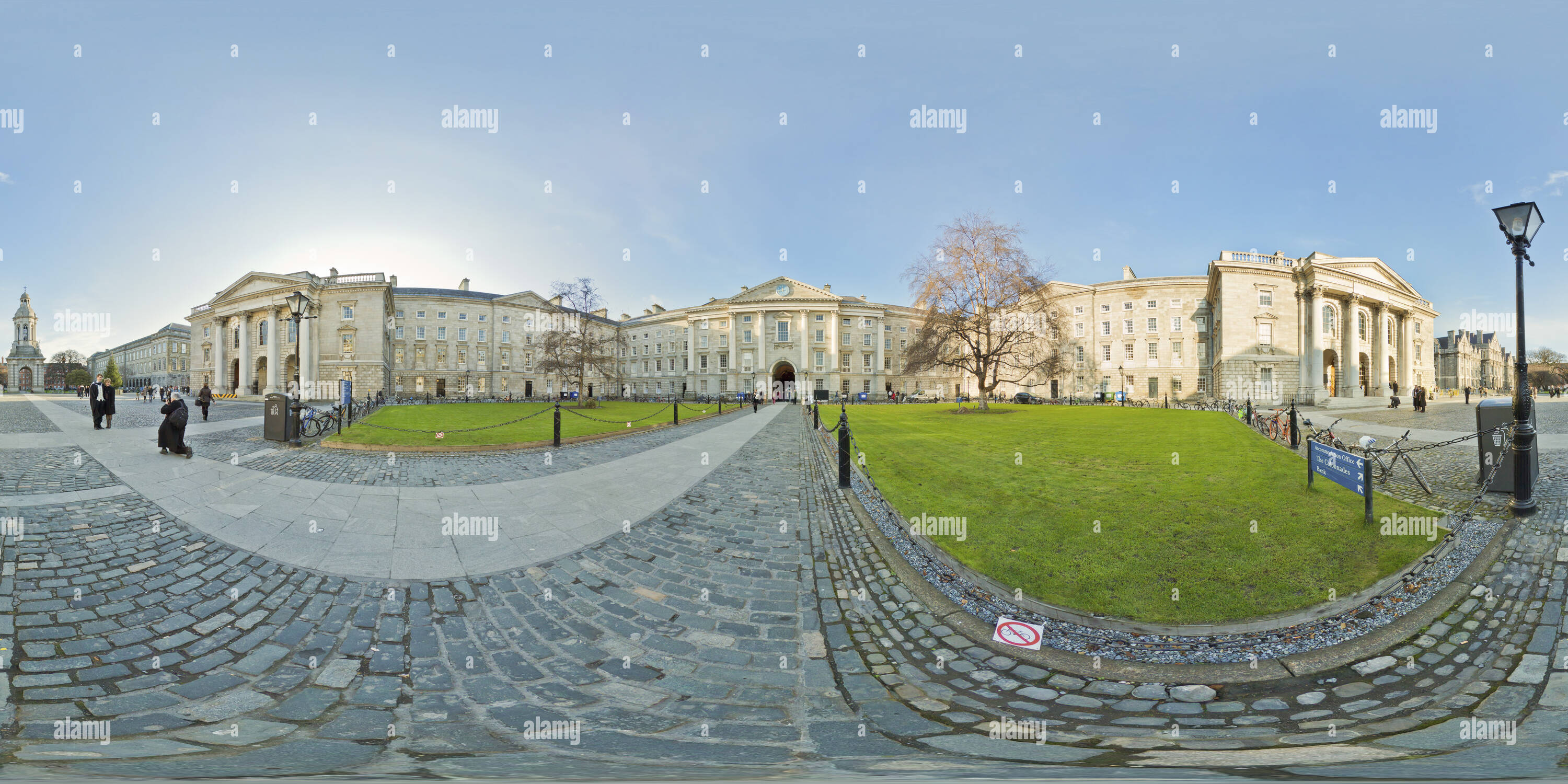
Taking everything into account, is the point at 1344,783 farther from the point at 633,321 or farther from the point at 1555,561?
the point at 633,321

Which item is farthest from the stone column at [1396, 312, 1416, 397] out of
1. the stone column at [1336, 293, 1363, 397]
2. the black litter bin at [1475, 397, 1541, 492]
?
the black litter bin at [1475, 397, 1541, 492]

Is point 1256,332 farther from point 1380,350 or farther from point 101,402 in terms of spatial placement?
point 101,402

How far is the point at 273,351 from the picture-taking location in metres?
54.4

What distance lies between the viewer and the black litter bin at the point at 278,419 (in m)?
13.5

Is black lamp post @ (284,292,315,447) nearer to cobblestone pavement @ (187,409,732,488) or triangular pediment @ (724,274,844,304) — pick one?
cobblestone pavement @ (187,409,732,488)

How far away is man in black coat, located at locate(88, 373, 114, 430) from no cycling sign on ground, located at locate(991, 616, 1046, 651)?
22.9 meters

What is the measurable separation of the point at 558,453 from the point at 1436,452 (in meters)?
20.0

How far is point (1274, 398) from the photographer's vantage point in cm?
4600

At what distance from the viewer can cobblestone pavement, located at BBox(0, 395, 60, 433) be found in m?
15.4

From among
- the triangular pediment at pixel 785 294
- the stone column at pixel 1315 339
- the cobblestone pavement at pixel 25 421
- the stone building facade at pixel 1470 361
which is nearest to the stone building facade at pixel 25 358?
the cobblestone pavement at pixel 25 421

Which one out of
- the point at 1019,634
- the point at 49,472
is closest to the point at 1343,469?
the point at 1019,634

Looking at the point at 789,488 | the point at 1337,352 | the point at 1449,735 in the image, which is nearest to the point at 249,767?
the point at 1449,735

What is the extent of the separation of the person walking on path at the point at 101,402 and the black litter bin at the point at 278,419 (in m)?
5.59

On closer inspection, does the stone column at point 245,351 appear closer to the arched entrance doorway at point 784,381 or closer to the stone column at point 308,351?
the stone column at point 308,351
